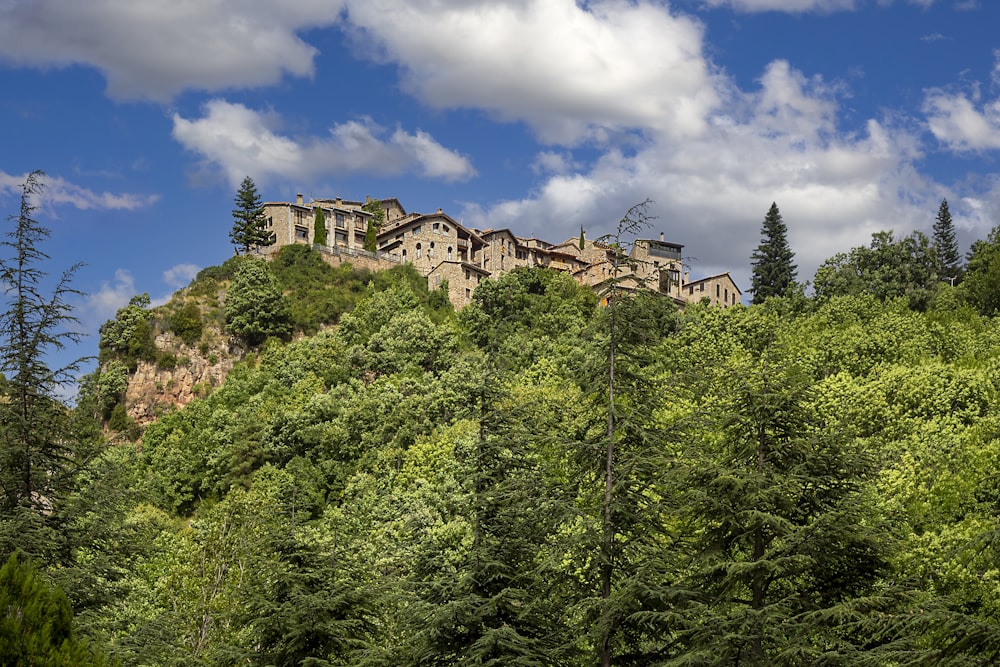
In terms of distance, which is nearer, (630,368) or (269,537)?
(630,368)

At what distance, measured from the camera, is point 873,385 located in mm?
49219

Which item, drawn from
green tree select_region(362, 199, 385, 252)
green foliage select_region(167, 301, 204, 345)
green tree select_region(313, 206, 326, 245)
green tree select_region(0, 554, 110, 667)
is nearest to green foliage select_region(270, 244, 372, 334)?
green tree select_region(313, 206, 326, 245)

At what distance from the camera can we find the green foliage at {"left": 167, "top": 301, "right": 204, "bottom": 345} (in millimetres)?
78812

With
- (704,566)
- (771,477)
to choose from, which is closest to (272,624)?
(704,566)

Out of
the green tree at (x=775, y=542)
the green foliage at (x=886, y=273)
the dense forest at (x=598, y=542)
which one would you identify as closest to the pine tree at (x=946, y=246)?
the green foliage at (x=886, y=273)

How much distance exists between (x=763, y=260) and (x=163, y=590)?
6769cm

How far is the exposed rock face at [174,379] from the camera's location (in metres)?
76.3

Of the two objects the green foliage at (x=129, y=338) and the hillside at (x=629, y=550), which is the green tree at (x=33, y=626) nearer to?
the hillside at (x=629, y=550)

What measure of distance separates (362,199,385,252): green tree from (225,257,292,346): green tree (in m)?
13.2

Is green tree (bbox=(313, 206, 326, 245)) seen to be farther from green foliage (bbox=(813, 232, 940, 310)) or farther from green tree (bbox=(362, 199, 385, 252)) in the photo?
green foliage (bbox=(813, 232, 940, 310))

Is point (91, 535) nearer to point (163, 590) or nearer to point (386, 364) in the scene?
point (163, 590)

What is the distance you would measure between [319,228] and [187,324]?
56.9 ft

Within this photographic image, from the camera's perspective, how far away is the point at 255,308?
7825 centimetres

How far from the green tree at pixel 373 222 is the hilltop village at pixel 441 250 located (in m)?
0.74
